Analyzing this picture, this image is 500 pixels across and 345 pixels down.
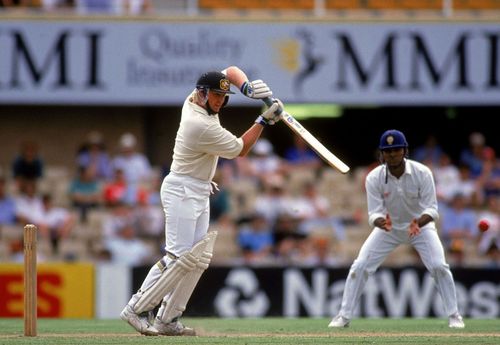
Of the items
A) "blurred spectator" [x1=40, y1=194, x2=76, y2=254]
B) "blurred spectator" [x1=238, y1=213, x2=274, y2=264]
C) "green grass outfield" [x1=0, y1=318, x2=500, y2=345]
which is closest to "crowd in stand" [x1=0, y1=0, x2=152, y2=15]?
"blurred spectator" [x1=40, y1=194, x2=76, y2=254]

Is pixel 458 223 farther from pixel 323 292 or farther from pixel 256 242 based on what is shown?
pixel 256 242

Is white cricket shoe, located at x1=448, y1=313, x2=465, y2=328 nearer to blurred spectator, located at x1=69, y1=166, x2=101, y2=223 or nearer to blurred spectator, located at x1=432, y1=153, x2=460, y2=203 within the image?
blurred spectator, located at x1=432, y1=153, x2=460, y2=203

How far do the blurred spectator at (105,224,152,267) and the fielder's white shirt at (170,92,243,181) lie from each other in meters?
6.57

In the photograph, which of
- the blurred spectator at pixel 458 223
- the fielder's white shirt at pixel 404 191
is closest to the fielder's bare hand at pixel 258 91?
the fielder's white shirt at pixel 404 191

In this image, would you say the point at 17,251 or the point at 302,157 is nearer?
the point at 17,251

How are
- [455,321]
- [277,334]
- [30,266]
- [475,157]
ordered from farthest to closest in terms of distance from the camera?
[475,157], [455,321], [277,334], [30,266]

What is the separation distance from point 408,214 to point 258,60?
7.53 m

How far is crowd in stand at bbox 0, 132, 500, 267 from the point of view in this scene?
53.3 ft

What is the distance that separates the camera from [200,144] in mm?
9578

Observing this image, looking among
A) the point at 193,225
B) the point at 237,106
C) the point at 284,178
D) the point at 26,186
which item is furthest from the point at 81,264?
the point at 193,225

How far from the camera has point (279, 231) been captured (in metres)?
16.3

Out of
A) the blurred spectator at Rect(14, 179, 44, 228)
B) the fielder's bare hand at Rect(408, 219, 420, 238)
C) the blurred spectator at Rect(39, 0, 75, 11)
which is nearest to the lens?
the fielder's bare hand at Rect(408, 219, 420, 238)

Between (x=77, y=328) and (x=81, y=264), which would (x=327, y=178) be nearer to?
(x=81, y=264)

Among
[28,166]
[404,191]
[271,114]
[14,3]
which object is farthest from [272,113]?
[14,3]
